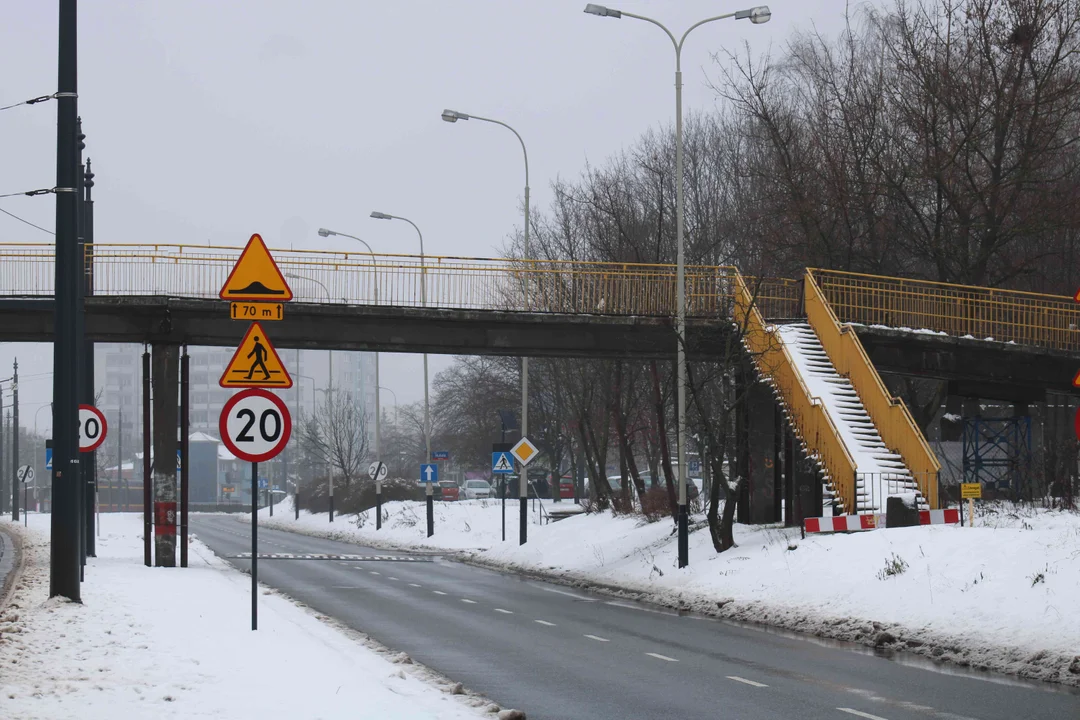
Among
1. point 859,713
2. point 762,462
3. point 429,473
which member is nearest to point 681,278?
point 762,462

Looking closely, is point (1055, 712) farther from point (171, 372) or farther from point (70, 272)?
point (171, 372)

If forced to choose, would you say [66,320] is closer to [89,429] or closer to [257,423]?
[257,423]

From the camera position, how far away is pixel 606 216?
148 feet

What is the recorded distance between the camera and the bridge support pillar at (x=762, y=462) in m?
29.4

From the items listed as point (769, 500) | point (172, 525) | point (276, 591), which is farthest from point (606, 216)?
point (276, 591)

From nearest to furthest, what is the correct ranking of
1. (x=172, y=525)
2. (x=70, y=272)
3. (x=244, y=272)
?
1. (x=244, y=272)
2. (x=70, y=272)
3. (x=172, y=525)

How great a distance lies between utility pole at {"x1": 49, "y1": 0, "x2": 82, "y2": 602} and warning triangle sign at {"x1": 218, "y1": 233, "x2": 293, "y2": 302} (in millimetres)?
3619

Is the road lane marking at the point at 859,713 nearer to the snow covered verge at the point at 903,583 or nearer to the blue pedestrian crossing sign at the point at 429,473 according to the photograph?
the snow covered verge at the point at 903,583

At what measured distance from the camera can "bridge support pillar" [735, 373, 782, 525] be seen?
96.4ft

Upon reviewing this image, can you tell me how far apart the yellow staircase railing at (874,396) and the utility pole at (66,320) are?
1436 cm

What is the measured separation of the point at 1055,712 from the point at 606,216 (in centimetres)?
3498

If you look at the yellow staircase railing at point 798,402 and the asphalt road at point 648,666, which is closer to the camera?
the asphalt road at point 648,666

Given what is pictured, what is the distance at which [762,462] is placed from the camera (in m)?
29.6

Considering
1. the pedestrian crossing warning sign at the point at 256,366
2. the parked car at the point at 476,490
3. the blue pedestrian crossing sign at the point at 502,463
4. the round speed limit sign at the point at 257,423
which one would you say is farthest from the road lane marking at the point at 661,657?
the parked car at the point at 476,490
